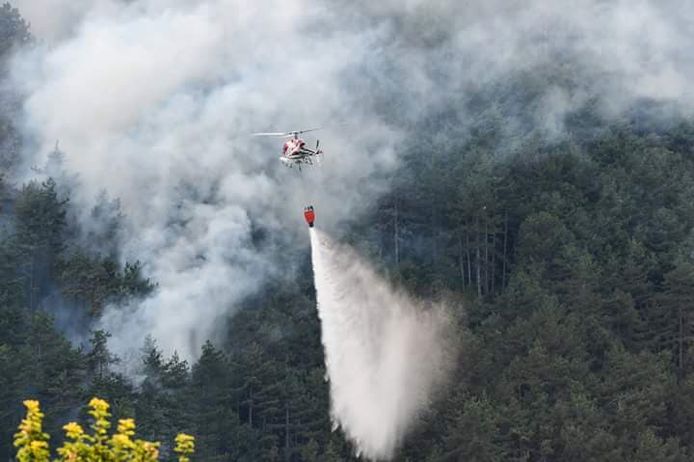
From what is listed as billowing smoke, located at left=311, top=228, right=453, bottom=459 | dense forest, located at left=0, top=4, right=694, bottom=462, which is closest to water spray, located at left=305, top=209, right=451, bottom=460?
billowing smoke, located at left=311, top=228, right=453, bottom=459

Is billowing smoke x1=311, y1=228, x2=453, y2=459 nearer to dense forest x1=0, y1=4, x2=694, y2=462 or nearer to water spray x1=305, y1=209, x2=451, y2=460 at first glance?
water spray x1=305, y1=209, x2=451, y2=460

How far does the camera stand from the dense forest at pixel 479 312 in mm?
58375

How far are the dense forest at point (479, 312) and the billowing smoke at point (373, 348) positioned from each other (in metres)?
0.84

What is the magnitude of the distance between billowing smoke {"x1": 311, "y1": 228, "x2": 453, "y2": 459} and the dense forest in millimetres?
836

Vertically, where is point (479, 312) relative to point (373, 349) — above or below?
above

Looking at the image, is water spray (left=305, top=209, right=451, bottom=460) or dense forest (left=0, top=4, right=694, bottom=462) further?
water spray (left=305, top=209, right=451, bottom=460)

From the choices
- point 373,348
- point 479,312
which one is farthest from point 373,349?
point 479,312

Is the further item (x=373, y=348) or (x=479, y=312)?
(x=479, y=312)

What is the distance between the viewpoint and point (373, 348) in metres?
66.1

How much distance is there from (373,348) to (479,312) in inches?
236

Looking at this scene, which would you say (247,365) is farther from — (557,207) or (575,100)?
(575,100)

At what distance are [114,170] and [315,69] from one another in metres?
13.4

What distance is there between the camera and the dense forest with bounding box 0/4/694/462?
58.4 m

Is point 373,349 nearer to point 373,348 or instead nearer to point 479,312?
point 373,348
